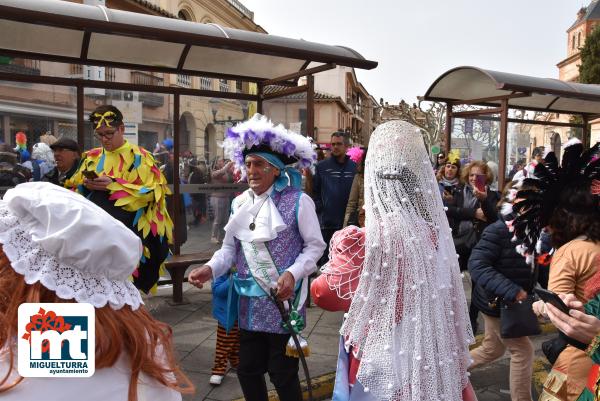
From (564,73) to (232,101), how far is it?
216ft

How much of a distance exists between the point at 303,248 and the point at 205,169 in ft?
11.3

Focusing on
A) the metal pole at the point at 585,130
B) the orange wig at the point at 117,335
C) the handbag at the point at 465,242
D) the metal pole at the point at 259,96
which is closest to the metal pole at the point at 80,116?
the metal pole at the point at 259,96

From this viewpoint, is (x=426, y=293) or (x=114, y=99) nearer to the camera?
(x=426, y=293)

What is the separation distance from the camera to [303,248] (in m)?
2.95

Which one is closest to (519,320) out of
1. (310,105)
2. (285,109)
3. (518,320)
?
(518,320)

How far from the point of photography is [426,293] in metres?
2.07

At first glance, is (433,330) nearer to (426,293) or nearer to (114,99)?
(426,293)

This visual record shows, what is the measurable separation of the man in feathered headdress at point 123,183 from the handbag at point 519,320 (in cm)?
254

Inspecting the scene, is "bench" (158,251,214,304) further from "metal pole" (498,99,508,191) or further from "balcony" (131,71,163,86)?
"metal pole" (498,99,508,191)

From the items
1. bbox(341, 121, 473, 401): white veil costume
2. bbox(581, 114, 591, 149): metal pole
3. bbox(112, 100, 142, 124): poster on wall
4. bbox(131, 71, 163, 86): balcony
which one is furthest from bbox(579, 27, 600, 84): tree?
bbox(341, 121, 473, 401): white veil costume

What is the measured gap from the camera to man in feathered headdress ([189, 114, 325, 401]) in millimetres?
2805

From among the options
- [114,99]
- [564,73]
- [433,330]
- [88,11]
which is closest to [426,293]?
[433,330]

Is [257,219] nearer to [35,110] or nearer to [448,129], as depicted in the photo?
[35,110]

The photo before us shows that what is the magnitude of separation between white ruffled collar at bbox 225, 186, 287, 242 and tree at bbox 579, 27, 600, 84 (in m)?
36.1
